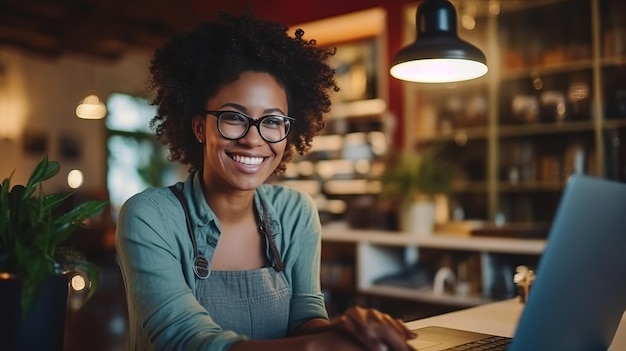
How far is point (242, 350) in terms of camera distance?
43.9 inches

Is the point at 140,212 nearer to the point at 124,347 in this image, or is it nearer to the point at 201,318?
the point at 201,318

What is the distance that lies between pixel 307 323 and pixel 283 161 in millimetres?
522

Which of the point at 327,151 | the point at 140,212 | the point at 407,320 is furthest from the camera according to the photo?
the point at 327,151

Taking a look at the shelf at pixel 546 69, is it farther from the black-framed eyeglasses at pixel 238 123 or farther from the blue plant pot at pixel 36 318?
the blue plant pot at pixel 36 318

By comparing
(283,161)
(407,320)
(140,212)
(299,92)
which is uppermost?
(299,92)

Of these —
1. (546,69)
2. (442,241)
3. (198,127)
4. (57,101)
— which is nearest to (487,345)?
(198,127)

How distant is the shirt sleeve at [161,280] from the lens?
1188 millimetres

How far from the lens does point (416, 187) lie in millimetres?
4098

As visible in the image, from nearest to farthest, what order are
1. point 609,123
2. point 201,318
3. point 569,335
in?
point 569,335, point 201,318, point 609,123

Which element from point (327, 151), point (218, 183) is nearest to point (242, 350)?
point (218, 183)

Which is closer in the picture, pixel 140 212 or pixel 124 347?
pixel 140 212

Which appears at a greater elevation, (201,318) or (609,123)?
(609,123)

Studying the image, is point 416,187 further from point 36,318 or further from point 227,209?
point 36,318

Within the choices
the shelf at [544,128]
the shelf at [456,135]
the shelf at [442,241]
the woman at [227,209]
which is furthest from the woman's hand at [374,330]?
the shelf at [456,135]
